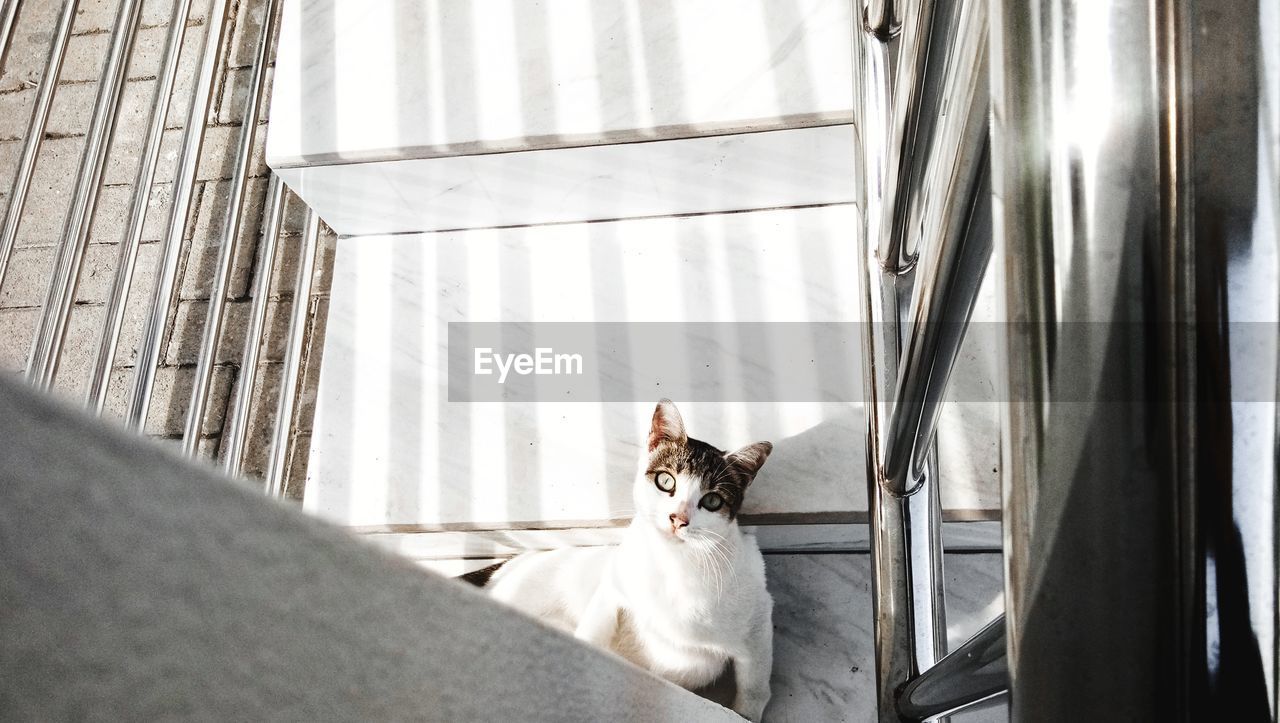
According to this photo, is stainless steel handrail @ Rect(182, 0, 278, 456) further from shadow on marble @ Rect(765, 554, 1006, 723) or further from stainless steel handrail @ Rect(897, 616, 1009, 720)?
stainless steel handrail @ Rect(897, 616, 1009, 720)

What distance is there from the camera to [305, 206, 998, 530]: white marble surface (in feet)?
4.60

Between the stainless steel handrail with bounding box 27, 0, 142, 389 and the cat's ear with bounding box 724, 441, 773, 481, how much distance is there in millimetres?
971

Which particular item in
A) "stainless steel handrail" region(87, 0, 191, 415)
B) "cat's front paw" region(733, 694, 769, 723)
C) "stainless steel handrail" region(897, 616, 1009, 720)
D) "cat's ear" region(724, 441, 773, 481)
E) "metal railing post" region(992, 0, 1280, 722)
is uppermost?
"stainless steel handrail" region(87, 0, 191, 415)

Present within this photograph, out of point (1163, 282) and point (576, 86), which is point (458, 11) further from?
point (1163, 282)

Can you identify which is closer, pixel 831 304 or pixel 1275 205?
pixel 1275 205

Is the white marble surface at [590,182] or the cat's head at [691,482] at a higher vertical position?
the white marble surface at [590,182]

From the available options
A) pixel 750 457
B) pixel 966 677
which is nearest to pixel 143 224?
pixel 750 457

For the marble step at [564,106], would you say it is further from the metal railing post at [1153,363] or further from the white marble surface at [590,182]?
the metal railing post at [1153,363]

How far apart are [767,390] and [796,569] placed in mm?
328

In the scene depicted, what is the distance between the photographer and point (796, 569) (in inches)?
58.1

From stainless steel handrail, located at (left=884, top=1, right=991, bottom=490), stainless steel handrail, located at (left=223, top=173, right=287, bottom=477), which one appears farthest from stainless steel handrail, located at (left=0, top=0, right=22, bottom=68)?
stainless steel handrail, located at (left=884, top=1, right=991, bottom=490)

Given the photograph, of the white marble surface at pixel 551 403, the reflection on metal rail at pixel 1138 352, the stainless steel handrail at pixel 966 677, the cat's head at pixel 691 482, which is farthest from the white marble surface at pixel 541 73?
the reflection on metal rail at pixel 1138 352

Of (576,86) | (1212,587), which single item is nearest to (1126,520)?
(1212,587)

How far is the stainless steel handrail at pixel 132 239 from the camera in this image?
4.15ft
